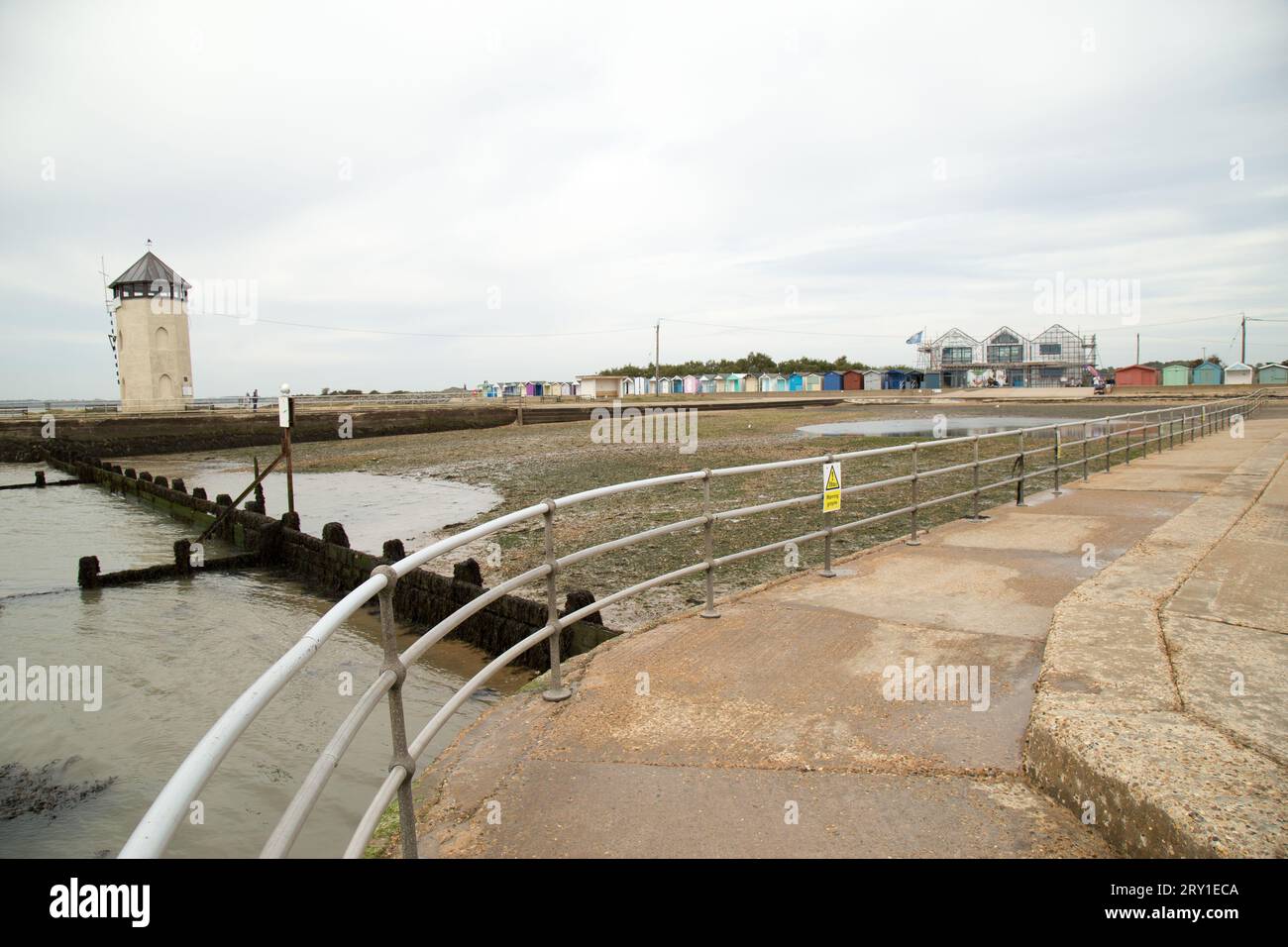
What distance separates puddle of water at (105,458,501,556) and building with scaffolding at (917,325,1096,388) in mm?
89658

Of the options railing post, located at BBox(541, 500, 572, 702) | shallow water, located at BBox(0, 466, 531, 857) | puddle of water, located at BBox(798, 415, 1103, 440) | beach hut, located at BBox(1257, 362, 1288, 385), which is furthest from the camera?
beach hut, located at BBox(1257, 362, 1288, 385)

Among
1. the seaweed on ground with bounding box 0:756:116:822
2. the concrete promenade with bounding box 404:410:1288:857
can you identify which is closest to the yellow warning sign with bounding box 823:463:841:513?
the concrete promenade with bounding box 404:410:1288:857

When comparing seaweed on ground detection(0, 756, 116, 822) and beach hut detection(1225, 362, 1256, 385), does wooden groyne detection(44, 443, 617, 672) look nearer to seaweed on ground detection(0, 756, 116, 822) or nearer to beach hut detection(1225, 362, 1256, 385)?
seaweed on ground detection(0, 756, 116, 822)

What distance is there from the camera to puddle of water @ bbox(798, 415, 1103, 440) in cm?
3462

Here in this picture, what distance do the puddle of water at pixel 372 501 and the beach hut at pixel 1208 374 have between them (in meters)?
82.0

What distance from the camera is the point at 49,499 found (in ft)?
94.4

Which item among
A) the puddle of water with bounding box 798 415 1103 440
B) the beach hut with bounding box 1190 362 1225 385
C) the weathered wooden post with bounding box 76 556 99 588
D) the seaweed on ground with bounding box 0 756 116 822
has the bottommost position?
the seaweed on ground with bounding box 0 756 116 822

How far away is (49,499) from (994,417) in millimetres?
44785

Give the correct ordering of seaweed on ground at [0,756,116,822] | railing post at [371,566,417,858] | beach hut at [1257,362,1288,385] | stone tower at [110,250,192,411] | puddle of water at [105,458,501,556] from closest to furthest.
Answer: railing post at [371,566,417,858] → seaweed on ground at [0,756,116,822] → puddle of water at [105,458,501,556] → stone tower at [110,250,192,411] → beach hut at [1257,362,1288,385]

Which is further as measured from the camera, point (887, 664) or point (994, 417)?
point (994, 417)
